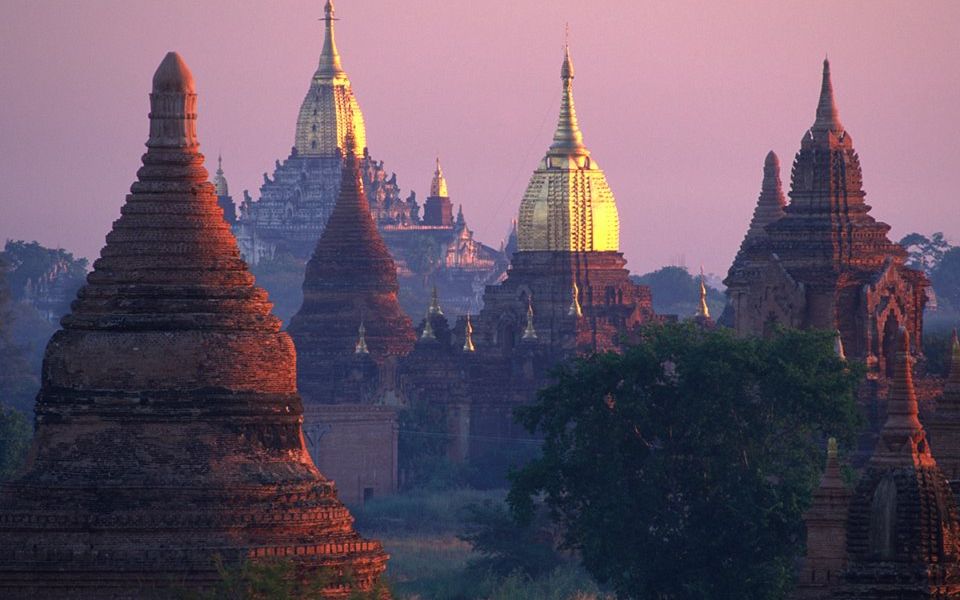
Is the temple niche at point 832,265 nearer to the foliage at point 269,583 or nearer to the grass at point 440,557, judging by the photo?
the grass at point 440,557

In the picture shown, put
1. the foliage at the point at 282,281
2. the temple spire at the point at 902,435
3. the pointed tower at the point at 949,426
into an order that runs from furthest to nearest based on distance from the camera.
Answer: the foliage at the point at 282,281
the pointed tower at the point at 949,426
the temple spire at the point at 902,435

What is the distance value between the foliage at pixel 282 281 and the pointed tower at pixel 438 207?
15.4m

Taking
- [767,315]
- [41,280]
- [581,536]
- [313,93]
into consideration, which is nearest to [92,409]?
[581,536]

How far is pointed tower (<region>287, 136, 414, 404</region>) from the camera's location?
376ft

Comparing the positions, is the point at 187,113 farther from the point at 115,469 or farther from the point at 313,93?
the point at 313,93

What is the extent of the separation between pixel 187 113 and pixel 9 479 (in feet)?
14.9

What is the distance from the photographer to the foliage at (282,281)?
17888 cm

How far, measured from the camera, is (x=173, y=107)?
4834 cm

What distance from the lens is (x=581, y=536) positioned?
64250 mm

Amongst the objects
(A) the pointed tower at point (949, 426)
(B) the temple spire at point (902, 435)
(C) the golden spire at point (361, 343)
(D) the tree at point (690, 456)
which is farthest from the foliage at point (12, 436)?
(B) the temple spire at point (902, 435)

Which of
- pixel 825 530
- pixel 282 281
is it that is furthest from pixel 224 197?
pixel 825 530

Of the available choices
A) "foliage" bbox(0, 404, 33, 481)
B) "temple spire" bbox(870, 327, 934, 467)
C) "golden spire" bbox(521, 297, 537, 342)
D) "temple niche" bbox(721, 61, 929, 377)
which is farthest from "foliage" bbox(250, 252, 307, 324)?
"temple spire" bbox(870, 327, 934, 467)

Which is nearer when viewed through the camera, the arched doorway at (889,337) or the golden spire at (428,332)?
the arched doorway at (889,337)

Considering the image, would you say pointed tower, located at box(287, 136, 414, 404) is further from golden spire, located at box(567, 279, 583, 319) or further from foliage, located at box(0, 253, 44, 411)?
foliage, located at box(0, 253, 44, 411)
